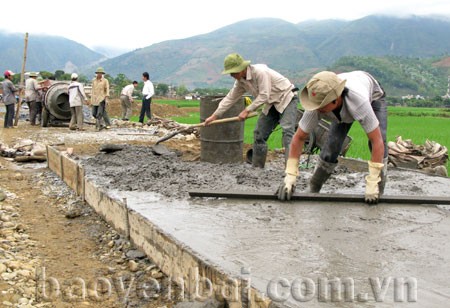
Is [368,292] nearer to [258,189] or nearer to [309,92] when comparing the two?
[309,92]

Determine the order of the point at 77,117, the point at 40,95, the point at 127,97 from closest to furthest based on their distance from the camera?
the point at 77,117 → the point at 40,95 → the point at 127,97

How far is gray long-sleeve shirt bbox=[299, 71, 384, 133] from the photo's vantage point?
3.91 m

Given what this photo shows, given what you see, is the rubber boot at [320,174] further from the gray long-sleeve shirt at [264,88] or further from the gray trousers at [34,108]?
the gray trousers at [34,108]

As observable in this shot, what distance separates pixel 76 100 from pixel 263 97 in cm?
870

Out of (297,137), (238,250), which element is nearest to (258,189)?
Result: (297,137)

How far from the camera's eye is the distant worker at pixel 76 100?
43.1 feet

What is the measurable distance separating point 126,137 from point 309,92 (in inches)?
333

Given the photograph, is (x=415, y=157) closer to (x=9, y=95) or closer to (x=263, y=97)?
(x=263, y=97)

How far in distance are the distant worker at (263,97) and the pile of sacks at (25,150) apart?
391cm

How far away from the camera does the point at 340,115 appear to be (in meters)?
4.14

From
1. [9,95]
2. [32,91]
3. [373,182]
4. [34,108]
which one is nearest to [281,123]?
[373,182]

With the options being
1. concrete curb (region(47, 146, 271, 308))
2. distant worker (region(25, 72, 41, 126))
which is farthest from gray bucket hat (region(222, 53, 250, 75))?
distant worker (region(25, 72, 41, 126))

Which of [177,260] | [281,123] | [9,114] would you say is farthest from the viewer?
[9,114]

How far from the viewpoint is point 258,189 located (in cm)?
507
